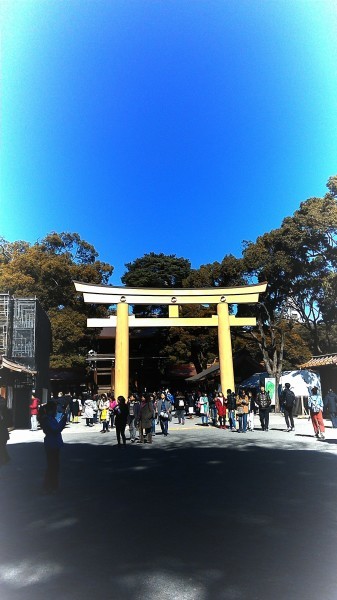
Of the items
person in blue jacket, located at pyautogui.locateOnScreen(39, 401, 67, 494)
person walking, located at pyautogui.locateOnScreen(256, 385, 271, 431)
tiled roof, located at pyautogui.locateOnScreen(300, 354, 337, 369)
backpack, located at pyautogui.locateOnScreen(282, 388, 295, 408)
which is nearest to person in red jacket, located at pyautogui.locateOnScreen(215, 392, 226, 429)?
person walking, located at pyautogui.locateOnScreen(256, 385, 271, 431)

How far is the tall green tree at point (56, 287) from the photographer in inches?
1236

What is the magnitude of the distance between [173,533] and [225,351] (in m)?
21.2

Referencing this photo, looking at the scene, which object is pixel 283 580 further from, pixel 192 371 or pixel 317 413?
pixel 192 371

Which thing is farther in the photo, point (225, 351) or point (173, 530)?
point (225, 351)

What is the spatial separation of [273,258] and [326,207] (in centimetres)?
544

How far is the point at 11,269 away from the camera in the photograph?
31.5 meters

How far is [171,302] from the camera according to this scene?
87.1 feet

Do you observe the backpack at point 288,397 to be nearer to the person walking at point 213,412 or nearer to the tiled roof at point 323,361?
the person walking at point 213,412

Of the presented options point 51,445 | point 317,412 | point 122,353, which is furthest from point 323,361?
point 51,445

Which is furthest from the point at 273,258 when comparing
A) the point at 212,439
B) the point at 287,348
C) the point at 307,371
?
the point at 212,439

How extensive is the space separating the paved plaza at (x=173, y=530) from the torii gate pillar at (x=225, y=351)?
620 inches

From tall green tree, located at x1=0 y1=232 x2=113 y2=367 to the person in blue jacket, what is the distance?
925 inches

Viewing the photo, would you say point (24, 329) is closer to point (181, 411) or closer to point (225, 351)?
point (181, 411)

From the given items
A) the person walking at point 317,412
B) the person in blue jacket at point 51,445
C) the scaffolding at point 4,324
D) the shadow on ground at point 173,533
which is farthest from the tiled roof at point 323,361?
the person in blue jacket at point 51,445
